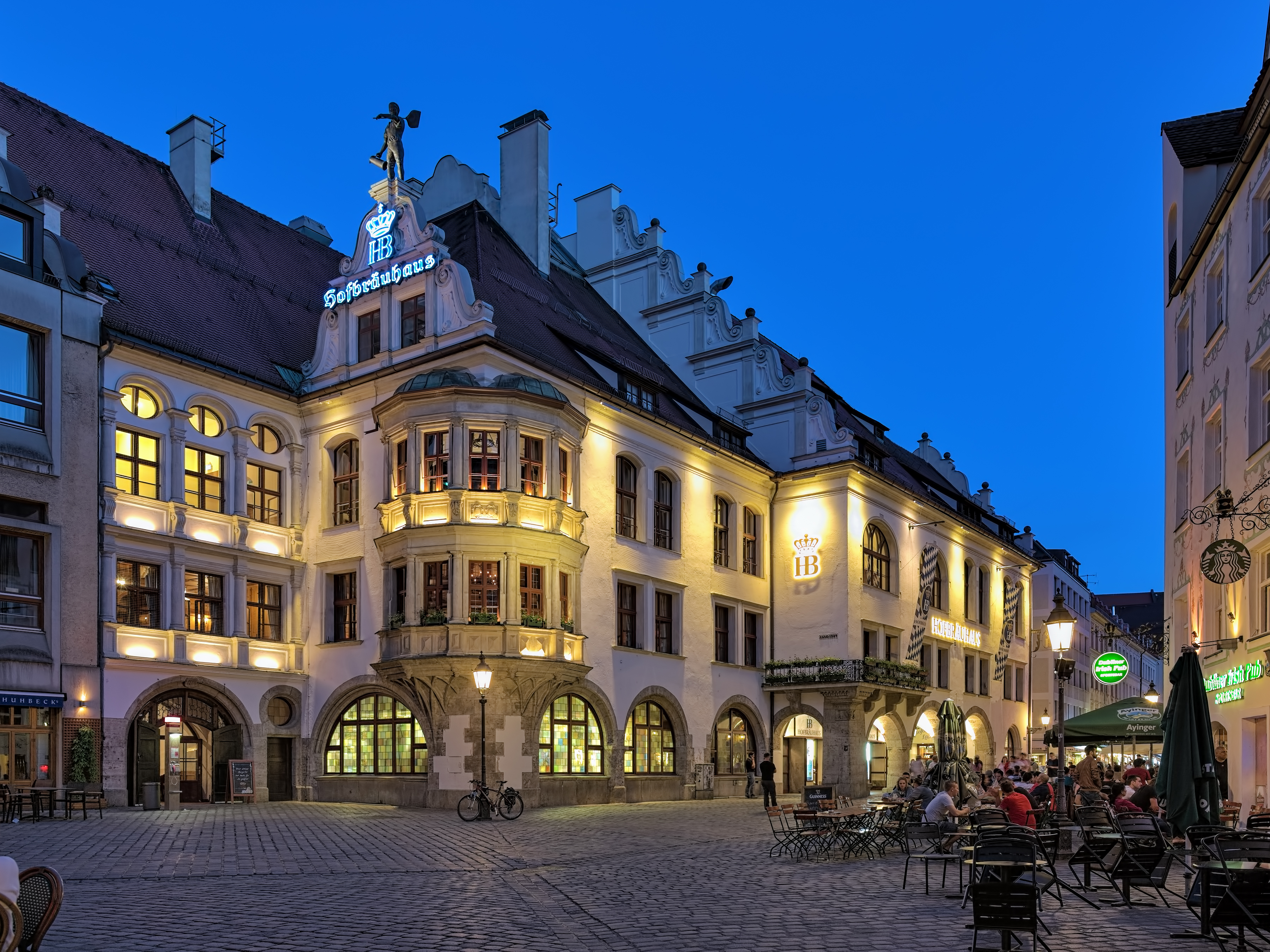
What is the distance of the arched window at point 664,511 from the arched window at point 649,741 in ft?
15.9

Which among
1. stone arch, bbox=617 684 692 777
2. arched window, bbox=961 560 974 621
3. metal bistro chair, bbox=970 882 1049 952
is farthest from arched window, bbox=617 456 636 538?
metal bistro chair, bbox=970 882 1049 952

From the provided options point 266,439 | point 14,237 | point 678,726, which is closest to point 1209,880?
point 14,237

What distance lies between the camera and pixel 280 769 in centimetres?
3469

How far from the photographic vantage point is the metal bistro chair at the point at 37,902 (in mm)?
7863

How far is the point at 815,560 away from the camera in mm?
42844

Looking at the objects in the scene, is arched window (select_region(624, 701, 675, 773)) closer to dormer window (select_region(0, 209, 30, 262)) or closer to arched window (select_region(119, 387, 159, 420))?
arched window (select_region(119, 387, 159, 420))

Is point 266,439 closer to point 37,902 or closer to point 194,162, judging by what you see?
point 194,162

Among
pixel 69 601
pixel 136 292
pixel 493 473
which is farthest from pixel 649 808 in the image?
pixel 136 292

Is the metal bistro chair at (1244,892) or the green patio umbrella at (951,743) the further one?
the green patio umbrella at (951,743)

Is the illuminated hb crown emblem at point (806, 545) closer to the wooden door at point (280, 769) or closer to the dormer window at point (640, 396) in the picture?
the dormer window at point (640, 396)

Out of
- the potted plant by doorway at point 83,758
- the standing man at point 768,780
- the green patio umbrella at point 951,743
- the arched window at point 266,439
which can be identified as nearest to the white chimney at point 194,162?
the arched window at point 266,439

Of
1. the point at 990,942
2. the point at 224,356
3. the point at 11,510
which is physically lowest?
the point at 990,942

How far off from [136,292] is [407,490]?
8966 millimetres

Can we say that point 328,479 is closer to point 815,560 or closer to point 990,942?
point 815,560
